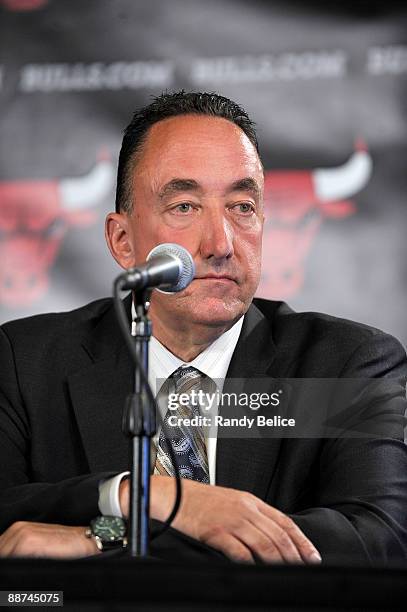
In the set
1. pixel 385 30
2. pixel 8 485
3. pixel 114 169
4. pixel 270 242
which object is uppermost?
pixel 385 30

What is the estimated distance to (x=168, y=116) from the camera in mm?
2594

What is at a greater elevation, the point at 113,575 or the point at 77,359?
the point at 77,359

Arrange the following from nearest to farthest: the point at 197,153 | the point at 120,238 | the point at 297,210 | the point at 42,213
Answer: the point at 197,153 < the point at 120,238 < the point at 297,210 < the point at 42,213

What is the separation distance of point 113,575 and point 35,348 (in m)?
1.57

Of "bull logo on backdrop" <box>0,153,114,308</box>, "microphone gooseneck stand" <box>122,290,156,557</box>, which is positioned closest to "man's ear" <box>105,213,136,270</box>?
"bull logo on backdrop" <box>0,153,114,308</box>

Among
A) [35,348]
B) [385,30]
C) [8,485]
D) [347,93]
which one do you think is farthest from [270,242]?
[8,485]

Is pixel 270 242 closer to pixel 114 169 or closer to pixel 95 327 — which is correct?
pixel 114 169

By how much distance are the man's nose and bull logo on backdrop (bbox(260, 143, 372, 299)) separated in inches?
37.3

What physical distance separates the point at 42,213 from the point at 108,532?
5.69 ft

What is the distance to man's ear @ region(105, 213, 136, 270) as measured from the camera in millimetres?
2686

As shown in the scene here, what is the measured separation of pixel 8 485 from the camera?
7.78ft

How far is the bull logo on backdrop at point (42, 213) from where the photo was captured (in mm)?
3430

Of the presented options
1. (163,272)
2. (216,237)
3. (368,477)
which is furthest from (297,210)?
(163,272)

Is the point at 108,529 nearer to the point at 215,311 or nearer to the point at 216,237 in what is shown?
the point at 215,311
